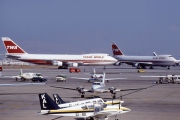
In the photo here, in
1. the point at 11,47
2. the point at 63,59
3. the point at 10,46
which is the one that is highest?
the point at 10,46

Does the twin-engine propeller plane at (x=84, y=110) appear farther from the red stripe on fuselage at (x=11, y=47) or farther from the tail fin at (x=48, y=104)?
the red stripe on fuselage at (x=11, y=47)

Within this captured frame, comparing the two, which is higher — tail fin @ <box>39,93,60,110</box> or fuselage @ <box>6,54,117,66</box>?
fuselage @ <box>6,54,117,66</box>

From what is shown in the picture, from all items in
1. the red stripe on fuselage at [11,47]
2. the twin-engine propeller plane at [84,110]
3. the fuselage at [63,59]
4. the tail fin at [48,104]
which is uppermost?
the red stripe on fuselage at [11,47]

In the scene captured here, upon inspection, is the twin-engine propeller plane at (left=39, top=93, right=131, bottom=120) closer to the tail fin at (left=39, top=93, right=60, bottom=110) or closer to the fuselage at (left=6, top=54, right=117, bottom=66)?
the tail fin at (left=39, top=93, right=60, bottom=110)

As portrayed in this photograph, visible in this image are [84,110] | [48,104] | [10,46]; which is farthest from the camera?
[10,46]

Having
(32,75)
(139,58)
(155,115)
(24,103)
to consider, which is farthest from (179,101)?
(139,58)

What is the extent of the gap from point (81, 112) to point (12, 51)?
6010 inches

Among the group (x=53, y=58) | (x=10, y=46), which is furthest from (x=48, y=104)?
(x=10, y=46)

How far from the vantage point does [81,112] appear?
106 ft

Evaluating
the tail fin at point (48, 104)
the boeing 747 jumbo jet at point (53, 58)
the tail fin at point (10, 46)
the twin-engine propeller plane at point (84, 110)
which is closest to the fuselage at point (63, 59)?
the boeing 747 jumbo jet at point (53, 58)

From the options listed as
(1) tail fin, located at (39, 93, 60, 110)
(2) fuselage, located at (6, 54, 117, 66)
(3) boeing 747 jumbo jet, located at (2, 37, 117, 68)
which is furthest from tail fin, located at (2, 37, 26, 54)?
(1) tail fin, located at (39, 93, 60, 110)

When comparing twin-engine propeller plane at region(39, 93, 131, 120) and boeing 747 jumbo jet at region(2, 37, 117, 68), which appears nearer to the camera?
twin-engine propeller plane at region(39, 93, 131, 120)

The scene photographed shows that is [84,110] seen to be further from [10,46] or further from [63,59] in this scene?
[10,46]

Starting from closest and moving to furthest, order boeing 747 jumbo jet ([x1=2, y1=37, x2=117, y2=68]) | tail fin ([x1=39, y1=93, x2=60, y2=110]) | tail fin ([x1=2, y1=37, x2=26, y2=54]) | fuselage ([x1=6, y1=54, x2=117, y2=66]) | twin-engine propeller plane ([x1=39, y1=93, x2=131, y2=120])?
twin-engine propeller plane ([x1=39, y1=93, x2=131, y2=120])
tail fin ([x1=39, y1=93, x2=60, y2=110])
boeing 747 jumbo jet ([x1=2, y1=37, x2=117, y2=68])
fuselage ([x1=6, y1=54, x2=117, y2=66])
tail fin ([x1=2, y1=37, x2=26, y2=54])
